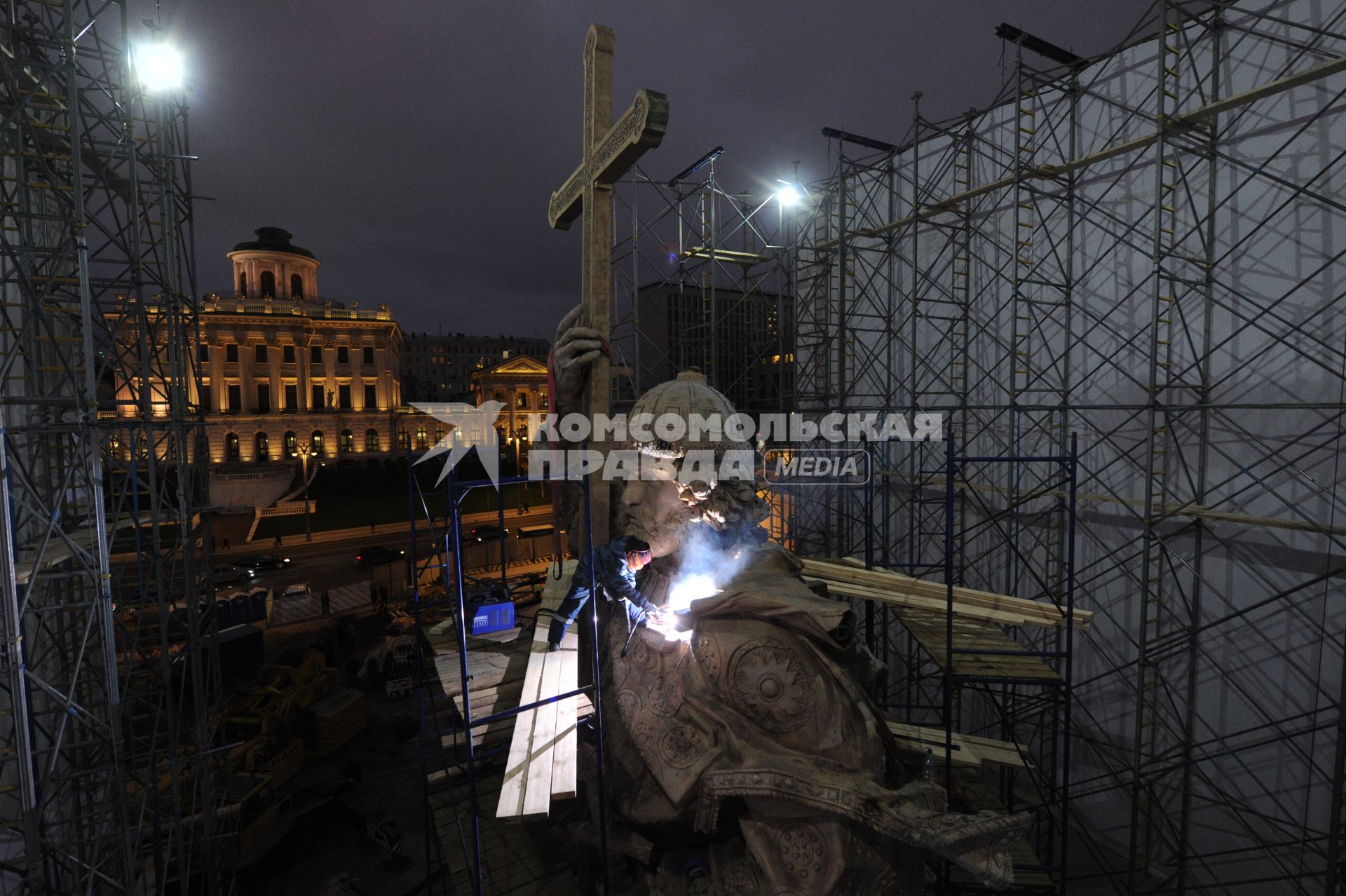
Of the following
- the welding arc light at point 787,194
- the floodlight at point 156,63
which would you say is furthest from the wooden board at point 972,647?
the floodlight at point 156,63

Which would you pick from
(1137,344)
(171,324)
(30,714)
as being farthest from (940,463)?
(30,714)

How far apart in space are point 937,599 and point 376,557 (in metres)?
18.0

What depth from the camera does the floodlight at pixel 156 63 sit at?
277 inches

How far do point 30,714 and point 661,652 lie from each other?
19.4ft

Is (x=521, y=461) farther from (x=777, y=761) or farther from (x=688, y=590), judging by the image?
(x=777, y=761)

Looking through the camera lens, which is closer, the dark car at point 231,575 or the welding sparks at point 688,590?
the welding sparks at point 688,590

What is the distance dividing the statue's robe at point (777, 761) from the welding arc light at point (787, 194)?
971 cm

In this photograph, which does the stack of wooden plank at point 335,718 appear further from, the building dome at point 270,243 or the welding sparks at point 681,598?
the building dome at point 270,243

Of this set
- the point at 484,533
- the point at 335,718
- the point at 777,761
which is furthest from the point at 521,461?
the point at 777,761

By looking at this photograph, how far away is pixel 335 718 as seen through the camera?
1013 cm

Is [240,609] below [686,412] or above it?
below

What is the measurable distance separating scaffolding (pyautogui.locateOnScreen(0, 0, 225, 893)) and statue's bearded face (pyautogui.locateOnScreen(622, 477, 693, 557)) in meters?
4.56

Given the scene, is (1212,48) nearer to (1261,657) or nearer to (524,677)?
Answer: (1261,657)

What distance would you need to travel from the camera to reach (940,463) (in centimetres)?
1092
